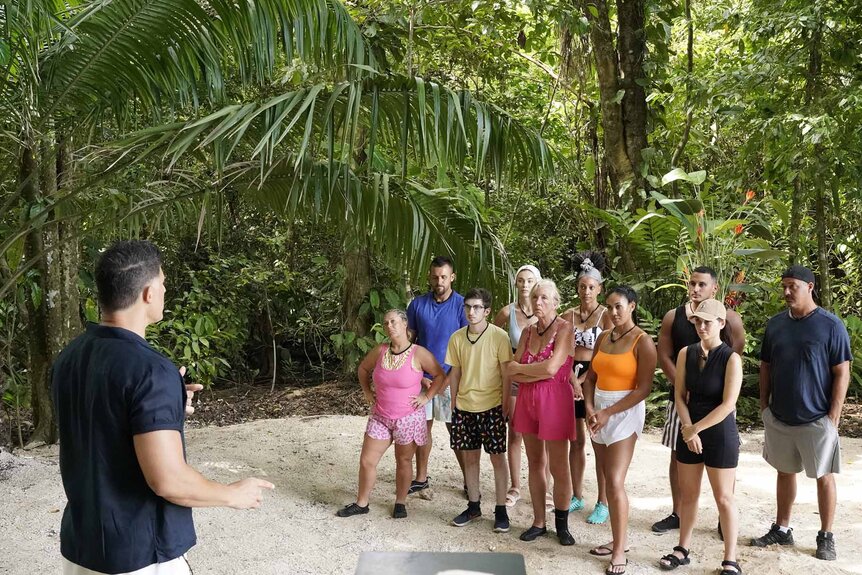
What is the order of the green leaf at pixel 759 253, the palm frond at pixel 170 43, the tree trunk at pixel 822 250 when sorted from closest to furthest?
1. the palm frond at pixel 170 43
2. the green leaf at pixel 759 253
3. the tree trunk at pixel 822 250

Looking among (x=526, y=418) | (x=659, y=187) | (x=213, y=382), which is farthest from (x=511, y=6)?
(x=213, y=382)

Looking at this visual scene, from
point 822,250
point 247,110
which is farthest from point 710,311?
point 822,250

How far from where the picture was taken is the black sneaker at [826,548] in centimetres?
421

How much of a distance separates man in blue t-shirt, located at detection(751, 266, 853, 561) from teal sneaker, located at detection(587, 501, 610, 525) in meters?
1.07

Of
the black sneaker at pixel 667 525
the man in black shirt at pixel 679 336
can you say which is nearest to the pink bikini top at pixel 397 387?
the man in black shirt at pixel 679 336

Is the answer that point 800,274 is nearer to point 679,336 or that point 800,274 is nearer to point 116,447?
point 679,336

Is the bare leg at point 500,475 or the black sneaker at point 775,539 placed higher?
the bare leg at point 500,475

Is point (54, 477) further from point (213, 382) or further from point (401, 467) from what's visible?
point (213, 382)

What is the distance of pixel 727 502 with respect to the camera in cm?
393

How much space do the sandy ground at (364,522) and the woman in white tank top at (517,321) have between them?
0.52 ft

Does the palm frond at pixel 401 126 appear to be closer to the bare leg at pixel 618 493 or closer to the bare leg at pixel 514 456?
the bare leg at pixel 618 493

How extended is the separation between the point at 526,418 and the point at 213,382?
22.0 feet

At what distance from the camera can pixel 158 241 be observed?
962 centimetres

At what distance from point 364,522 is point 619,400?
1.74 metres
